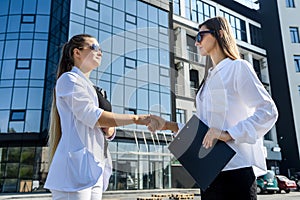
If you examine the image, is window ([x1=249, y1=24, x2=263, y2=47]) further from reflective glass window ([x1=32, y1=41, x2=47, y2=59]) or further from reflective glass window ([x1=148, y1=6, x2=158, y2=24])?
reflective glass window ([x1=32, y1=41, x2=47, y2=59])

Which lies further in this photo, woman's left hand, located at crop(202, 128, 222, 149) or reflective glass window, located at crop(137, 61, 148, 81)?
reflective glass window, located at crop(137, 61, 148, 81)

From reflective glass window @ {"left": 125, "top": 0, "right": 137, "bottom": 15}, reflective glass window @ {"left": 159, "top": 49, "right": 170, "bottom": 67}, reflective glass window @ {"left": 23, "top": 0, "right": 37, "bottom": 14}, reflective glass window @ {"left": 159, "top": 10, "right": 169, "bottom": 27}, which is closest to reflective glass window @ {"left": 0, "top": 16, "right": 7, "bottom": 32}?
reflective glass window @ {"left": 23, "top": 0, "right": 37, "bottom": 14}

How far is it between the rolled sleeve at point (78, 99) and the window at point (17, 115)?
54.4 feet

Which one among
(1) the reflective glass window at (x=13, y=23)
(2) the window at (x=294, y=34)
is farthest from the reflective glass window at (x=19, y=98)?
(2) the window at (x=294, y=34)

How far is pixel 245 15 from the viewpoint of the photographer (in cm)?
2331

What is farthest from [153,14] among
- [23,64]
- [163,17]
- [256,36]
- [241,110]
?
[241,110]

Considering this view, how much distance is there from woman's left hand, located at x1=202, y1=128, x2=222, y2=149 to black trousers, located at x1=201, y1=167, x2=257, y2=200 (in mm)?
151

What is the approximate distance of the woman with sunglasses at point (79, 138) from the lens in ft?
4.03

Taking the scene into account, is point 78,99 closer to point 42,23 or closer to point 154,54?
point 154,54

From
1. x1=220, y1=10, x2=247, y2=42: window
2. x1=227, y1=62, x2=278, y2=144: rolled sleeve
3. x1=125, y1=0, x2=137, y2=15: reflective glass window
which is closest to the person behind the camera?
x1=227, y1=62, x2=278, y2=144: rolled sleeve

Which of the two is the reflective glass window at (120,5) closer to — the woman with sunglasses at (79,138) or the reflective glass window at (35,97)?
the reflective glass window at (35,97)

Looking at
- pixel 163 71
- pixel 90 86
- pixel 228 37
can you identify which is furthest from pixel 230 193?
pixel 163 71

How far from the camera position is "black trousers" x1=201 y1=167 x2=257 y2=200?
3.57ft

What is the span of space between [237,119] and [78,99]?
2.41 feet
